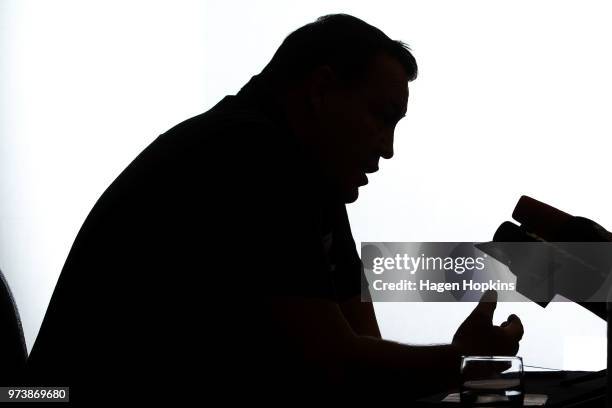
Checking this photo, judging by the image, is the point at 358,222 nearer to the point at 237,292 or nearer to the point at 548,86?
the point at 548,86

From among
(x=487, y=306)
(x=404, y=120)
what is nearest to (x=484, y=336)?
(x=487, y=306)

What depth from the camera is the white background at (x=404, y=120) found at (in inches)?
95.5

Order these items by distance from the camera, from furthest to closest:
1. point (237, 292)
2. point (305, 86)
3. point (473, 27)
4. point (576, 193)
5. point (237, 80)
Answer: point (237, 80) < point (473, 27) < point (576, 193) < point (305, 86) < point (237, 292)

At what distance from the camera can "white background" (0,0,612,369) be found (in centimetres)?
243

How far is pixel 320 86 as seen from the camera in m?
1.03

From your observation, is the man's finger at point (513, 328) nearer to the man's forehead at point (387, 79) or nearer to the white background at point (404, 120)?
the man's forehead at point (387, 79)

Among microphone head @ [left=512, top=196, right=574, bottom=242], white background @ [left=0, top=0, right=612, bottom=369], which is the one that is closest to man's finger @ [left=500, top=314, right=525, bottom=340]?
microphone head @ [left=512, top=196, right=574, bottom=242]

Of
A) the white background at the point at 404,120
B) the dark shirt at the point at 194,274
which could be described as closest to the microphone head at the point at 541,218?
the dark shirt at the point at 194,274

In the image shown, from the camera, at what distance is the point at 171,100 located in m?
2.94

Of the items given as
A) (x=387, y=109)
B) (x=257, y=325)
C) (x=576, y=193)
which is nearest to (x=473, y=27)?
(x=576, y=193)

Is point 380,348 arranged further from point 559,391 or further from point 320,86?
point 320,86

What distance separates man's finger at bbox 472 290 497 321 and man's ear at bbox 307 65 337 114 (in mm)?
345

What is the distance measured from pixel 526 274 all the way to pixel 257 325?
0.31m

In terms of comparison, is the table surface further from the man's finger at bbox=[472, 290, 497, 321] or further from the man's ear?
the man's ear
